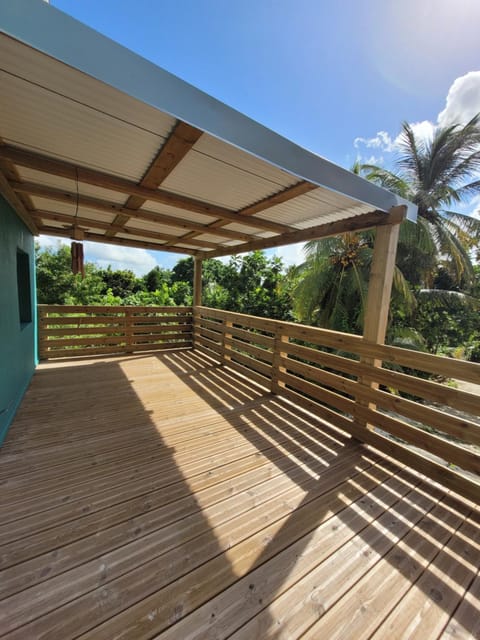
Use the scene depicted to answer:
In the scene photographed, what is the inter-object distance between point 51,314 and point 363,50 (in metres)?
6.60

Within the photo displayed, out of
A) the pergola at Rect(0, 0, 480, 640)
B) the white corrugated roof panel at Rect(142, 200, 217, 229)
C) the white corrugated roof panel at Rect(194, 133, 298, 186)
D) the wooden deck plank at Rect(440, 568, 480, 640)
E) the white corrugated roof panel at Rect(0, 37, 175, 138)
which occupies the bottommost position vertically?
the wooden deck plank at Rect(440, 568, 480, 640)

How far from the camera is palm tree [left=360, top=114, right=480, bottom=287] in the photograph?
7.56m

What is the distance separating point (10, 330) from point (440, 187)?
35.5 ft

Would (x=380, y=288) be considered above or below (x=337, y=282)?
below

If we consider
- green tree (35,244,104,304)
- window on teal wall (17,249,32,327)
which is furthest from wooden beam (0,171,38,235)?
green tree (35,244,104,304)

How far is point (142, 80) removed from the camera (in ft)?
3.95

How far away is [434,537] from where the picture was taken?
1610 millimetres

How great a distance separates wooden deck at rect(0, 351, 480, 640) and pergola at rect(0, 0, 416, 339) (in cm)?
151

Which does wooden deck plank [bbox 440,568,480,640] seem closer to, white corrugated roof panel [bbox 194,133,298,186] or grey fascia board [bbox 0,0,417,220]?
grey fascia board [bbox 0,0,417,220]

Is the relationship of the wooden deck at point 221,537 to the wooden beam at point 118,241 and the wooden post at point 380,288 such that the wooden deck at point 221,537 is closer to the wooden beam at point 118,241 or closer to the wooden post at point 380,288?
→ the wooden post at point 380,288

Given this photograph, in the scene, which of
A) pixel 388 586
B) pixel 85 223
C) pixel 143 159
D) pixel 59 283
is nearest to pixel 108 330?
pixel 85 223

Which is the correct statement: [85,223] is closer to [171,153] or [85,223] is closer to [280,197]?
[171,153]

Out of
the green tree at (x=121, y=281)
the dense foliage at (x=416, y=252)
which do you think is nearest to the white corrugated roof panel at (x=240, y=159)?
the dense foliage at (x=416, y=252)

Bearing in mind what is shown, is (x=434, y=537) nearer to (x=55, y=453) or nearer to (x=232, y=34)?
(x=55, y=453)
